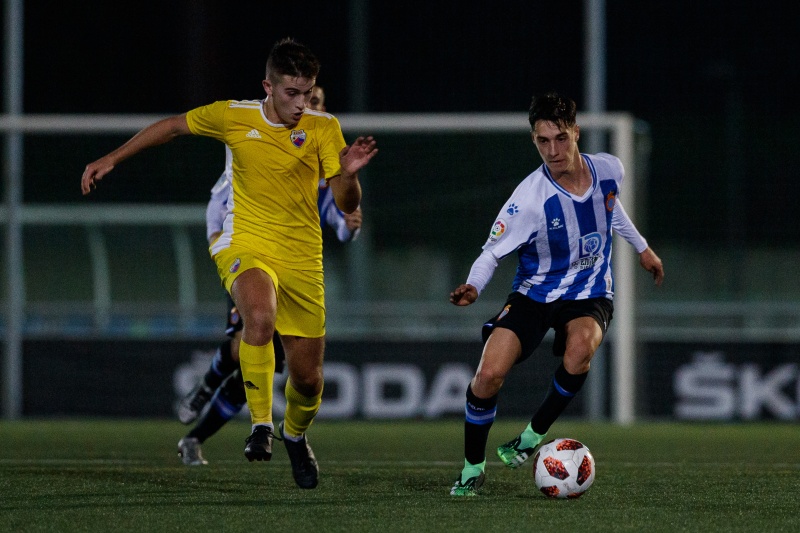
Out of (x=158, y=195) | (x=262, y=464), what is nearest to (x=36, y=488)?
(x=262, y=464)

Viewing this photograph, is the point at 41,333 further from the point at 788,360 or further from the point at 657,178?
the point at 657,178

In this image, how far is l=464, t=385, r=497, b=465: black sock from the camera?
587 centimetres

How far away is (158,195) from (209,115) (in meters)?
6.56

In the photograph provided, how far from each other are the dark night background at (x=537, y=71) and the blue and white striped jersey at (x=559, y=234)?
43.2 feet

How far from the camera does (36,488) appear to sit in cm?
602

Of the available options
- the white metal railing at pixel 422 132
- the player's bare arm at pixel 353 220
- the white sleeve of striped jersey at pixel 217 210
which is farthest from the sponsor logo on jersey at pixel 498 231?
the white metal railing at pixel 422 132

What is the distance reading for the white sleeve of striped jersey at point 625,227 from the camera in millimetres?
6555

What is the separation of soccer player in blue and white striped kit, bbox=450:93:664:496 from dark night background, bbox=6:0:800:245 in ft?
43.3

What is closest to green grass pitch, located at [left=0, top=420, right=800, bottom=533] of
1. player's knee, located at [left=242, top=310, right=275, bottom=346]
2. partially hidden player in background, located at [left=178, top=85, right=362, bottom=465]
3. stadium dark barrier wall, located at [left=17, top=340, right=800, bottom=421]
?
partially hidden player in background, located at [left=178, top=85, right=362, bottom=465]

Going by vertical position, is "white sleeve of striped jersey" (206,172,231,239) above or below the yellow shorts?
above

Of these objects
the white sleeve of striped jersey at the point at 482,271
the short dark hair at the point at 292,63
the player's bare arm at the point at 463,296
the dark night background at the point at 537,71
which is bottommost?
the player's bare arm at the point at 463,296

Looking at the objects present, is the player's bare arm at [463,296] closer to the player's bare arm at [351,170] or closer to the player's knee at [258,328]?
the player's bare arm at [351,170]

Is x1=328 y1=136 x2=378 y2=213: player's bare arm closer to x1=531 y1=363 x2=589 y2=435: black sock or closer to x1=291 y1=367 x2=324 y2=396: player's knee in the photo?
x1=291 y1=367 x2=324 y2=396: player's knee

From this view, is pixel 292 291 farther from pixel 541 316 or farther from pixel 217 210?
pixel 217 210
